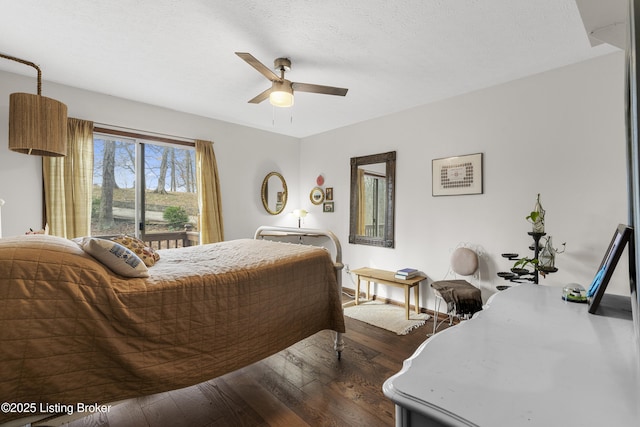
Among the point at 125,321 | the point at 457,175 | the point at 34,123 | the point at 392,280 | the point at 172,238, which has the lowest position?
the point at 392,280

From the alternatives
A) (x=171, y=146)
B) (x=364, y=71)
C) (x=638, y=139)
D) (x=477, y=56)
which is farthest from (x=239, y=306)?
(x=171, y=146)

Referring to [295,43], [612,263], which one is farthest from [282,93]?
[612,263]

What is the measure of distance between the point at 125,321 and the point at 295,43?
2113 millimetres

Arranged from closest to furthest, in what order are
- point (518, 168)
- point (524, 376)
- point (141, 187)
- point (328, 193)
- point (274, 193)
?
point (524, 376)
point (518, 168)
point (141, 187)
point (328, 193)
point (274, 193)

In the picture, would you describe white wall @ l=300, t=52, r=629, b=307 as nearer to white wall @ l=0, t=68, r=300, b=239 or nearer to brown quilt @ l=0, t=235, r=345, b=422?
white wall @ l=0, t=68, r=300, b=239

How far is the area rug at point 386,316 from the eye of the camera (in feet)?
10.1

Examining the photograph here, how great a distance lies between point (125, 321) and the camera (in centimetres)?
129

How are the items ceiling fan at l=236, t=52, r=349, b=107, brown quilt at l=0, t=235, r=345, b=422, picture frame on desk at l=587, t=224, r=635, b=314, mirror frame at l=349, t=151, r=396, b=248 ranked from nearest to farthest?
picture frame on desk at l=587, t=224, r=635, b=314, brown quilt at l=0, t=235, r=345, b=422, ceiling fan at l=236, t=52, r=349, b=107, mirror frame at l=349, t=151, r=396, b=248

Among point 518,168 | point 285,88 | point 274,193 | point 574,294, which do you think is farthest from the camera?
point 274,193

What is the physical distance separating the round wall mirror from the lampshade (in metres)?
2.33

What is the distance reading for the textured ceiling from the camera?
184cm

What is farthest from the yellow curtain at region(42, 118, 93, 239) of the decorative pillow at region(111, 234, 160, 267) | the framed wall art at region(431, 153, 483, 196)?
the framed wall art at region(431, 153, 483, 196)

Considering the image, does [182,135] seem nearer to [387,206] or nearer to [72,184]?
[72,184]

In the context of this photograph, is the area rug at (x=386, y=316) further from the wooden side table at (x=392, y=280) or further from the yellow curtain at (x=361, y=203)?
the yellow curtain at (x=361, y=203)
